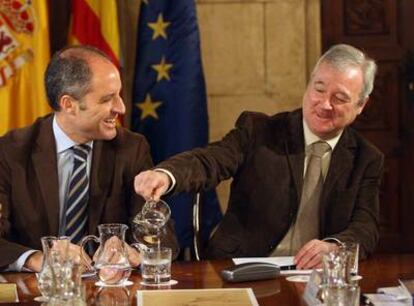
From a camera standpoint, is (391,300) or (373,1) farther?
(373,1)

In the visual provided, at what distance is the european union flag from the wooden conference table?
5.85 ft

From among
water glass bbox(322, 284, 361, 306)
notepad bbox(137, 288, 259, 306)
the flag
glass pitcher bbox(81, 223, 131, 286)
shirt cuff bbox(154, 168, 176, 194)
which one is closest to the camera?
water glass bbox(322, 284, 361, 306)

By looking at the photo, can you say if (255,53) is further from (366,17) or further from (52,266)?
(52,266)

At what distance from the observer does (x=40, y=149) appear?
3119 millimetres

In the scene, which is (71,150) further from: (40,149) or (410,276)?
(410,276)

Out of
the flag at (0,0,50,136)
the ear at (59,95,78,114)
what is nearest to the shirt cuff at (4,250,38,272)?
the ear at (59,95,78,114)

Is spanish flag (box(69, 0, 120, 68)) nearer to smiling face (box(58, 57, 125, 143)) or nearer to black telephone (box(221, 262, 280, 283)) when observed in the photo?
smiling face (box(58, 57, 125, 143))

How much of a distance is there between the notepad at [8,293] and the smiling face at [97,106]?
821mm

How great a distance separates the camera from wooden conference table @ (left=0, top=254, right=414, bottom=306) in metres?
2.35

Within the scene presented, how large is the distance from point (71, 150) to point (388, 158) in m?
2.95

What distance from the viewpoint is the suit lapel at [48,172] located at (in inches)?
120

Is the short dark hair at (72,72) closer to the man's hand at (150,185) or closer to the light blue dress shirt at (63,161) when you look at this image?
the light blue dress shirt at (63,161)

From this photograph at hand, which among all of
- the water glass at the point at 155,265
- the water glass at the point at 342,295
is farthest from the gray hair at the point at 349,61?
the water glass at the point at 342,295

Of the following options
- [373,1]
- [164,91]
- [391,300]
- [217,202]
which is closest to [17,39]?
[164,91]
